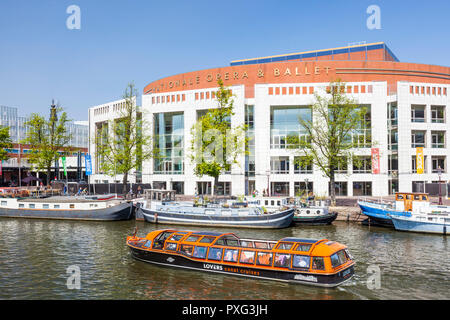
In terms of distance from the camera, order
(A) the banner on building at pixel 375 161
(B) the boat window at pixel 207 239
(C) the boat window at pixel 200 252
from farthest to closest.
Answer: (A) the banner on building at pixel 375 161
(B) the boat window at pixel 207 239
(C) the boat window at pixel 200 252

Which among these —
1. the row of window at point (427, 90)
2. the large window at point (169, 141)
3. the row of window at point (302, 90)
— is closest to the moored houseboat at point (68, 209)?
the large window at point (169, 141)

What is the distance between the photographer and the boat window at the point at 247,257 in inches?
772

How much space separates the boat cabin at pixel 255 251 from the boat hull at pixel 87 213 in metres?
17.8

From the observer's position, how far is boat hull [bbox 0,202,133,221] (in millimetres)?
40062

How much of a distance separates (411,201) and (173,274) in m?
26.4

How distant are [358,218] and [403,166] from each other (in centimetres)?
2364

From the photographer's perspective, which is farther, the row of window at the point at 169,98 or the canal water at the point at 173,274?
the row of window at the point at 169,98

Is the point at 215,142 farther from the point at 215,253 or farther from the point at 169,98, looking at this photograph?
the point at 169,98

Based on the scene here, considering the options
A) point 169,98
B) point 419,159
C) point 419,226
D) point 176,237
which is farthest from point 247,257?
point 169,98

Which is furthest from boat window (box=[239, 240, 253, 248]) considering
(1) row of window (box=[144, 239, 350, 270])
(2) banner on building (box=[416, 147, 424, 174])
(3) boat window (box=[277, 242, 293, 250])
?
(2) banner on building (box=[416, 147, 424, 174])

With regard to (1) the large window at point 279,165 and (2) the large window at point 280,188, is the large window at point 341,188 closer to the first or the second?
(2) the large window at point 280,188

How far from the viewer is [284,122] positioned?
6134 cm

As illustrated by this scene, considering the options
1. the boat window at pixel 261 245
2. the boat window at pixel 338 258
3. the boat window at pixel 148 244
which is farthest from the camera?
the boat window at pixel 148 244

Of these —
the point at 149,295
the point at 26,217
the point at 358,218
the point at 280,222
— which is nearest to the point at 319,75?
the point at 358,218
